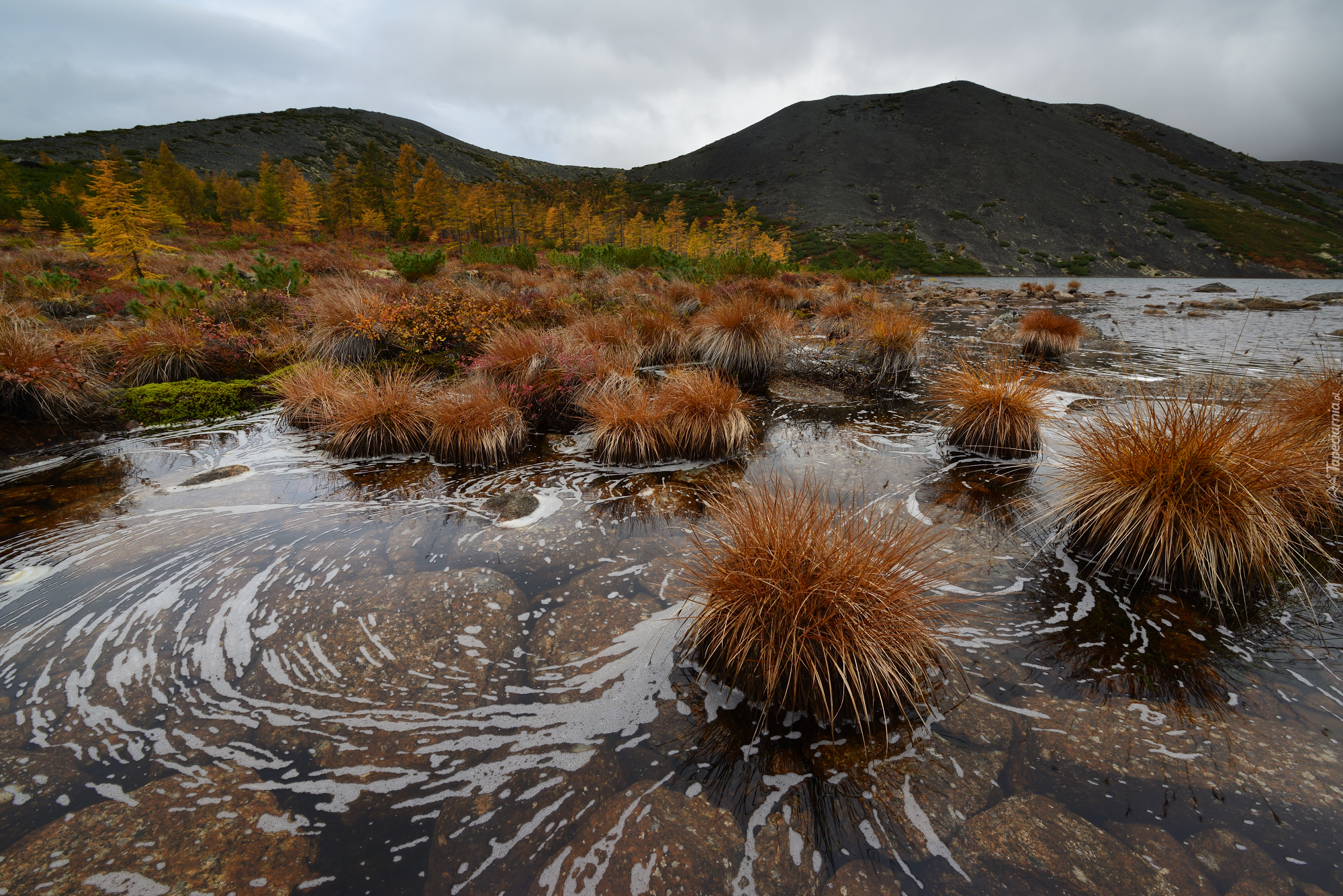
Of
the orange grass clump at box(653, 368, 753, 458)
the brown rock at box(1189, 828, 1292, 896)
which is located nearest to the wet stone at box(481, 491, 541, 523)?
the orange grass clump at box(653, 368, 753, 458)

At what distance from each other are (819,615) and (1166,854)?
1.58 meters

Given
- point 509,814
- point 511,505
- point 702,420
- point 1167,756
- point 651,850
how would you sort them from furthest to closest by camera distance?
point 702,420
point 511,505
point 1167,756
point 509,814
point 651,850

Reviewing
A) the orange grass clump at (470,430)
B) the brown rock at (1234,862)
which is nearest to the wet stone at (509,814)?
the brown rock at (1234,862)

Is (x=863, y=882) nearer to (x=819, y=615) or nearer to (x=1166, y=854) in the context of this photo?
(x=819, y=615)

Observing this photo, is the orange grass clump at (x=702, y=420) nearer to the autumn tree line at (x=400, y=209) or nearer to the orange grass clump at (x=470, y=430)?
the orange grass clump at (x=470, y=430)

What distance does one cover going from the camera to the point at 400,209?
5303 cm

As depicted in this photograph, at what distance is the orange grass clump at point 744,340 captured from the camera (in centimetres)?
1016

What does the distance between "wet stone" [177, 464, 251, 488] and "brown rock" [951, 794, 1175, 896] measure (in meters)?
7.68

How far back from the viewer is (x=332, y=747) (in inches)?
99.7

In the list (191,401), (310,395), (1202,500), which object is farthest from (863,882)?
(191,401)

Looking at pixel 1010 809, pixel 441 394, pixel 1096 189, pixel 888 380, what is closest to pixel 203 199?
pixel 441 394

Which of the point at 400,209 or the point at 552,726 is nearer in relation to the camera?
the point at 552,726

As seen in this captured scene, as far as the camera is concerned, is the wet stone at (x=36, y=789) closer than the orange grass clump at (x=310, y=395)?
Yes

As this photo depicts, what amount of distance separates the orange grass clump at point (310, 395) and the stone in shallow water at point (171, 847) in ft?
18.7
